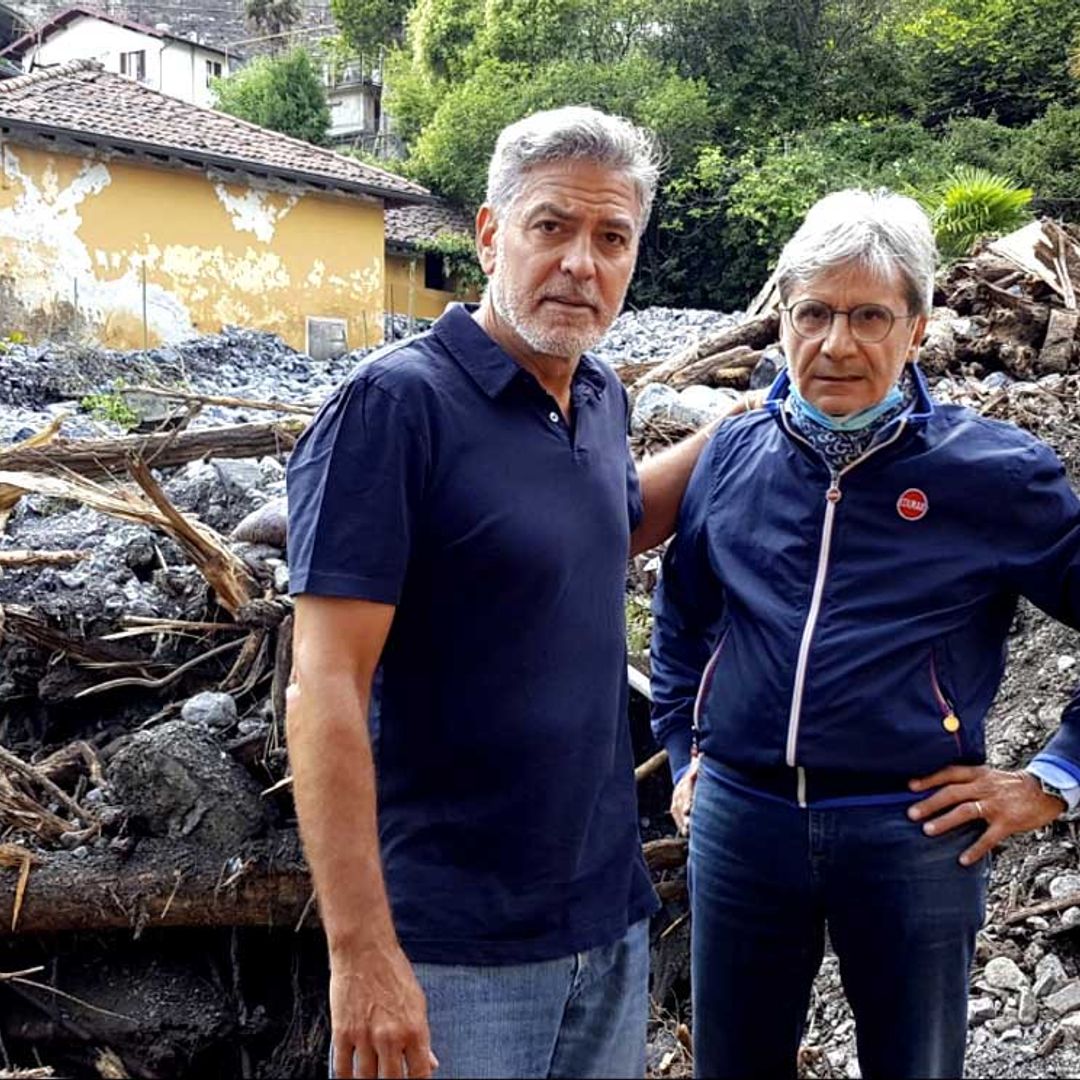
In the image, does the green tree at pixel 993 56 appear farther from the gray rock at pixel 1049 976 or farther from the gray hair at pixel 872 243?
the gray hair at pixel 872 243

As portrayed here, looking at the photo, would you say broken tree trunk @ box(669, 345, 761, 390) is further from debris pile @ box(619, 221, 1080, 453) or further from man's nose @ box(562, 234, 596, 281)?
man's nose @ box(562, 234, 596, 281)

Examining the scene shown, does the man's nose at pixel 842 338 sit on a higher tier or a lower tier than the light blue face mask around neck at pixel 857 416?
higher

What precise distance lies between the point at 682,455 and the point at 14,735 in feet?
11.1

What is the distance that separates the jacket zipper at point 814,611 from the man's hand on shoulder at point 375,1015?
2.44ft

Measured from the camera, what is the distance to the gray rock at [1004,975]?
3.13 m

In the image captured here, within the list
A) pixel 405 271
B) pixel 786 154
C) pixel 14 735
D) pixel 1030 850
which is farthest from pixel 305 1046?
pixel 405 271

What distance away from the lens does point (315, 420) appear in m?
1.82

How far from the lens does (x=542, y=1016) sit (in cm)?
189

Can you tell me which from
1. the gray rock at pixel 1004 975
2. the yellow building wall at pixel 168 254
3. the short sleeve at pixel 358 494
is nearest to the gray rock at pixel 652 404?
the gray rock at pixel 1004 975

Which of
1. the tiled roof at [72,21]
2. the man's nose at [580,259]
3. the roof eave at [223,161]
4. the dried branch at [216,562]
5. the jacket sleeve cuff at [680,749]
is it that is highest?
the tiled roof at [72,21]

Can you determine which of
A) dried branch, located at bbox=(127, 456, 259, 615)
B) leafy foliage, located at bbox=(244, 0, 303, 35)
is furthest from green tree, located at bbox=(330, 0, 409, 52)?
dried branch, located at bbox=(127, 456, 259, 615)

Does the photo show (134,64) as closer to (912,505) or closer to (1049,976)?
(1049,976)

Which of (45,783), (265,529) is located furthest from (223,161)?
(45,783)

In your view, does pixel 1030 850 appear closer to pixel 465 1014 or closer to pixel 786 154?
pixel 465 1014
